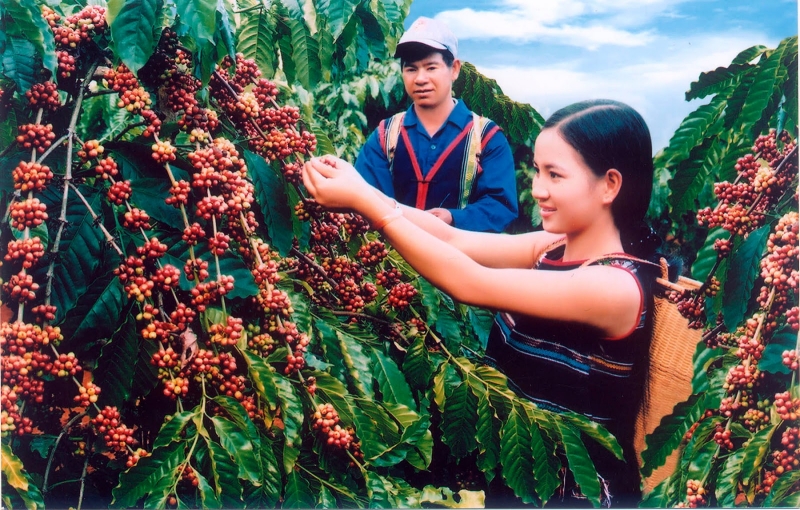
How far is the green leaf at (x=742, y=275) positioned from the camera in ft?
5.40

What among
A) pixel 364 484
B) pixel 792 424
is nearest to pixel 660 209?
pixel 792 424

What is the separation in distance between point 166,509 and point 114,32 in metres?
1.10

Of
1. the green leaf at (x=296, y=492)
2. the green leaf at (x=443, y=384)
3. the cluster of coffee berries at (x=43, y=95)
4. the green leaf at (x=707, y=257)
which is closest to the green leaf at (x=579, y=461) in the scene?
the green leaf at (x=443, y=384)

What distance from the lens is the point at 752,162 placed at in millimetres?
1718

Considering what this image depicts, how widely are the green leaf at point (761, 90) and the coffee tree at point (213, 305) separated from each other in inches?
20.7

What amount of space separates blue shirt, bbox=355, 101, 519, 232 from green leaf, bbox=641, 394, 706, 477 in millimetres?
634

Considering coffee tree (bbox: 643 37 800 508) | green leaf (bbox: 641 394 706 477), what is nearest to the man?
coffee tree (bbox: 643 37 800 508)

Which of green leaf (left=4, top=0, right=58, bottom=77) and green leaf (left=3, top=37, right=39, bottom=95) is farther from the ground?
green leaf (left=4, top=0, right=58, bottom=77)

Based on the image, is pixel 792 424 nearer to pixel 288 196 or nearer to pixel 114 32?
pixel 288 196

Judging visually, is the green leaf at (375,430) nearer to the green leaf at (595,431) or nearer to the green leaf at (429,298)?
the green leaf at (429,298)

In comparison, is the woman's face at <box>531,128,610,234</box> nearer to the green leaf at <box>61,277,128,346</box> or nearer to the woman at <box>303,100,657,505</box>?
the woman at <box>303,100,657,505</box>

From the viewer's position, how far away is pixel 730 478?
1.64m

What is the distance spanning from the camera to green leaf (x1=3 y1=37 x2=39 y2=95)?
55.9 inches

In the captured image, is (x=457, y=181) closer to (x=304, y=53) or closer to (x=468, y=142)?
(x=468, y=142)
